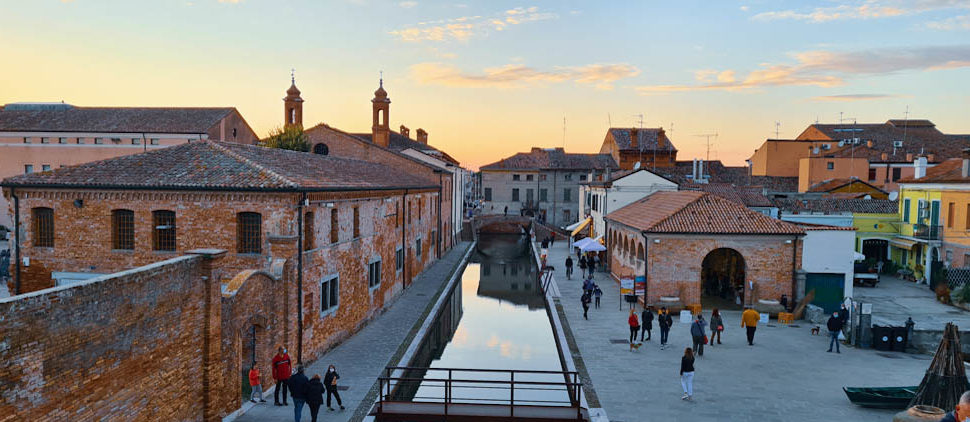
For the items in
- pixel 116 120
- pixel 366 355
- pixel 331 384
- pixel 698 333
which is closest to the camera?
pixel 331 384

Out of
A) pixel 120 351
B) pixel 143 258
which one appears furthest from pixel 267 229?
pixel 120 351

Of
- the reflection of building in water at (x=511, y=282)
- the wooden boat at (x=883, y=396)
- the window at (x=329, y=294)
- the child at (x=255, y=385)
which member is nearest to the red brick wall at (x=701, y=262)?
the reflection of building in water at (x=511, y=282)

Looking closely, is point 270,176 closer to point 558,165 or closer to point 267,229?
point 267,229

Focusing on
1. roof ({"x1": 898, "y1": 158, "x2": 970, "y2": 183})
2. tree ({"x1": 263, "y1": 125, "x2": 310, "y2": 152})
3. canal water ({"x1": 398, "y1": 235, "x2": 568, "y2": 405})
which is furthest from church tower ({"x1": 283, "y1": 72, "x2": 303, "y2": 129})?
roof ({"x1": 898, "y1": 158, "x2": 970, "y2": 183})

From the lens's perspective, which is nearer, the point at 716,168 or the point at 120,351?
the point at 120,351

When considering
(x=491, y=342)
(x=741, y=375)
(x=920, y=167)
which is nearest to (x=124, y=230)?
(x=491, y=342)

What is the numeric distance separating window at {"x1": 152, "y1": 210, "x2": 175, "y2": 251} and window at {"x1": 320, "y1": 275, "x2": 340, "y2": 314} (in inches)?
156

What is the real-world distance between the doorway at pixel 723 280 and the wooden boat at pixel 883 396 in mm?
11295

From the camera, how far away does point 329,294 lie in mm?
19031

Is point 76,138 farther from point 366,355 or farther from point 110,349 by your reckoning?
point 110,349

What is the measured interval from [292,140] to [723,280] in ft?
87.1

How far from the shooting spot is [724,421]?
1347cm

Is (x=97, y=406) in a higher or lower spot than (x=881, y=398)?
higher

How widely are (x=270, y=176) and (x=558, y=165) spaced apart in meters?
57.9
